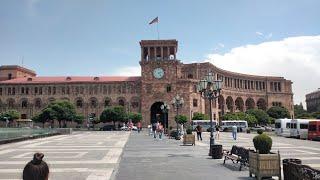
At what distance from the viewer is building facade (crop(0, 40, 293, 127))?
91125 mm

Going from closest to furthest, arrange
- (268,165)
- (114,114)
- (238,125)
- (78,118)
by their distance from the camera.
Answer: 1. (268,165)
2. (238,125)
3. (114,114)
4. (78,118)

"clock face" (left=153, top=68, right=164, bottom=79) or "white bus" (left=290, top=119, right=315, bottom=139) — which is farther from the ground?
"clock face" (left=153, top=68, right=164, bottom=79)

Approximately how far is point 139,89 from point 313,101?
102m

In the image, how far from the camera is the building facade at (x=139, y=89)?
91125 millimetres

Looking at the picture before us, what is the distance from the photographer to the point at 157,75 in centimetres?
9150

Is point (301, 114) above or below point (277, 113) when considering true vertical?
below

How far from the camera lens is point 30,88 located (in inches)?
3898

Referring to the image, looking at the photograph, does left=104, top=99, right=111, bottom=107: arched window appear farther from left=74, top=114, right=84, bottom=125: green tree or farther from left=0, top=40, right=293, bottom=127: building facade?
left=74, top=114, right=84, bottom=125: green tree

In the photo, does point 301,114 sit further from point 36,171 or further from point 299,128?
point 36,171

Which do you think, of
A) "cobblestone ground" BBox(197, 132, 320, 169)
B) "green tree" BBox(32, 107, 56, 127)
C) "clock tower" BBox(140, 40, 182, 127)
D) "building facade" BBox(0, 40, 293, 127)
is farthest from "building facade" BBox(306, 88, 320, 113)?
"cobblestone ground" BBox(197, 132, 320, 169)

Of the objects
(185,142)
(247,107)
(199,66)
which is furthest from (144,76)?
(185,142)

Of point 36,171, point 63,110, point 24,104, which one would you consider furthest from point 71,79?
point 36,171

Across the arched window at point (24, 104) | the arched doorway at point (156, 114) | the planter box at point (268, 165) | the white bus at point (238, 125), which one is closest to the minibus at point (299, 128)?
the white bus at point (238, 125)

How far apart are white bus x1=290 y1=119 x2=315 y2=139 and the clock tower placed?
44.9 metres
